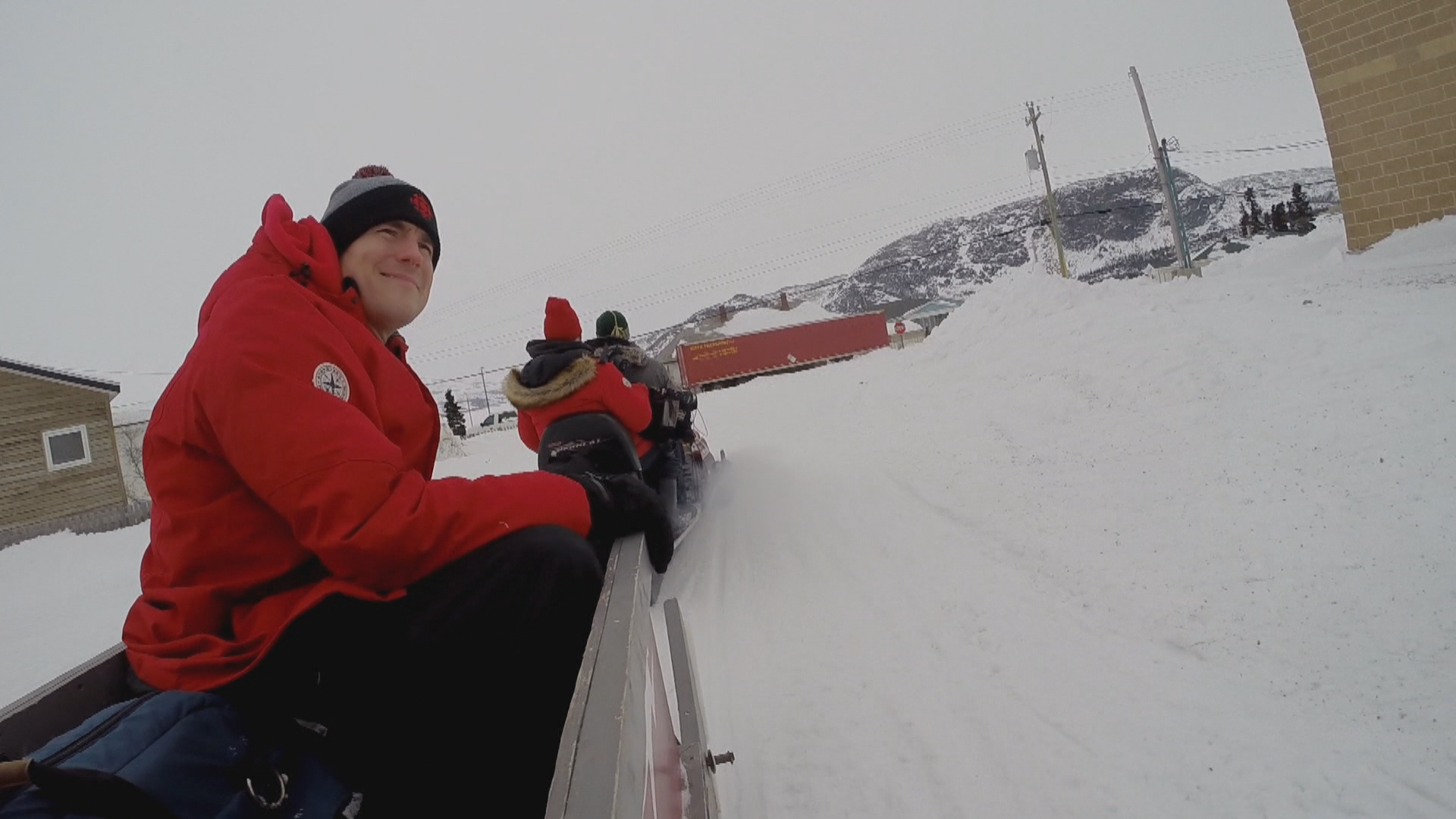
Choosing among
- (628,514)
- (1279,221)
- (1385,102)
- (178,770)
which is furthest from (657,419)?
(1279,221)

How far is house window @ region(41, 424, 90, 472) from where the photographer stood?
1689 cm

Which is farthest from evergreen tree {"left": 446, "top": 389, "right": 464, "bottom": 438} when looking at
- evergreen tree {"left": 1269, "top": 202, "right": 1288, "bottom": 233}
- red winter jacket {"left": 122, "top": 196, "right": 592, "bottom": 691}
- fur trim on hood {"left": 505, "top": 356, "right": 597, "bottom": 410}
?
evergreen tree {"left": 1269, "top": 202, "right": 1288, "bottom": 233}

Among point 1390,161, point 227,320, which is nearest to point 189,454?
point 227,320

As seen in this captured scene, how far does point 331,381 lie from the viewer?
140 cm

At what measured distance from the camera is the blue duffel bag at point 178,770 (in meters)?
0.90

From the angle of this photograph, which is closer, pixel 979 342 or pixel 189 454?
pixel 189 454

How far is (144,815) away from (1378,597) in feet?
13.3

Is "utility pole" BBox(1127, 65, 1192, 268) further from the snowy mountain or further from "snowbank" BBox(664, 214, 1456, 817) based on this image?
the snowy mountain

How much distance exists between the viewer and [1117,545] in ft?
11.9

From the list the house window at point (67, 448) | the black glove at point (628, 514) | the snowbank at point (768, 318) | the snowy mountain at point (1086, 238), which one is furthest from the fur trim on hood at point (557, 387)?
the snowy mountain at point (1086, 238)

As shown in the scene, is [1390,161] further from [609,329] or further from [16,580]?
[16,580]

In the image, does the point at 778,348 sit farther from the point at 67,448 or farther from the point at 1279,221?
the point at 1279,221

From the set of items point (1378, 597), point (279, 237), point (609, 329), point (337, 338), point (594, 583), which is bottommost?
point (1378, 597)

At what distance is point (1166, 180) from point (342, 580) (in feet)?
116
